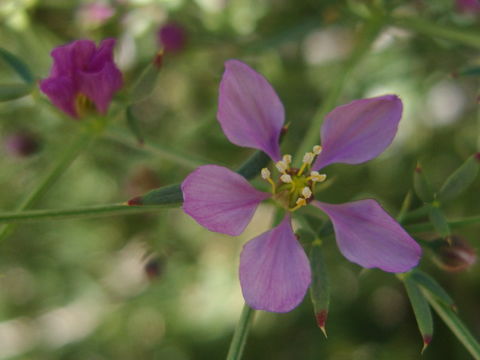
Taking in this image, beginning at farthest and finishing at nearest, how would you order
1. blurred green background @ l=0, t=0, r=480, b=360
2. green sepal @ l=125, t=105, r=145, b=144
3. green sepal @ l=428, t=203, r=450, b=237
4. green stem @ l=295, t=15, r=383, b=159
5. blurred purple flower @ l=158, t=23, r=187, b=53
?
blurred green background @ l=0, t=0, r=480, b=360 → blurred purple flower @ l=158, t=23, r=187, b=53 → green stem @ l=295, t=15, r=383, b=159 → green sepal @ l=125, t=105, r=145, b=144 → green sepal @ l=428, t=203, r=450, b=237

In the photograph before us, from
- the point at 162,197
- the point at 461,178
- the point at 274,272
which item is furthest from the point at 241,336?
the point at 461,178

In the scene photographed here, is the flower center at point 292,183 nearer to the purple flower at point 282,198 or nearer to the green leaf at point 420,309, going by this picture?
the purple flower at point 282,198

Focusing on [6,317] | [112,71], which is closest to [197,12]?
[112,71]

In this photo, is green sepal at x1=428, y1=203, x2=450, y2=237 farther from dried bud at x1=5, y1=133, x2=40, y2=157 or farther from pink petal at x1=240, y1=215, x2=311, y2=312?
dried bud at x1=5, y1=133, x2=40, y2=157

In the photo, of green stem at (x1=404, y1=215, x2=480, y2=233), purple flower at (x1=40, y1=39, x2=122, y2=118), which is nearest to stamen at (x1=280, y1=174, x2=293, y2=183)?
green stem at (x1=404, y1=215, x2=480, y2=233)

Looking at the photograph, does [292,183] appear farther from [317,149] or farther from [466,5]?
[466,5]

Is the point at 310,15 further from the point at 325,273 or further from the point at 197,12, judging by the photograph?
the point at 325,273
